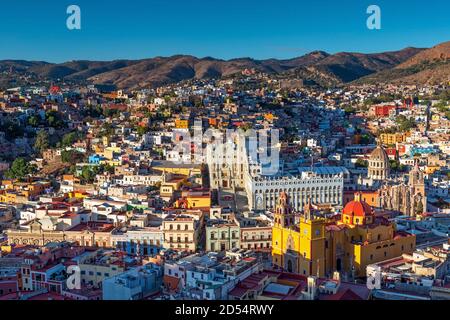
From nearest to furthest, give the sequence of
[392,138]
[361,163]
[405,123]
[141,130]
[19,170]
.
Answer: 1. [19,170]
2. [361,163]
3. [141,130]
4. [392,138]
5. [405,123]

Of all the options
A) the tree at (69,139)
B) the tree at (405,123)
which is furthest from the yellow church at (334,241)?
the tree at (405,123)

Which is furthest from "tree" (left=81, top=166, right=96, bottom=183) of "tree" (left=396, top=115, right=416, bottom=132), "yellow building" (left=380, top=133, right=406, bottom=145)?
"tree" (left=396, top=115, right=416, bottom=132)

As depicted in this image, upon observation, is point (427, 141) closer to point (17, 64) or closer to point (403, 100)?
point (403, 100)
